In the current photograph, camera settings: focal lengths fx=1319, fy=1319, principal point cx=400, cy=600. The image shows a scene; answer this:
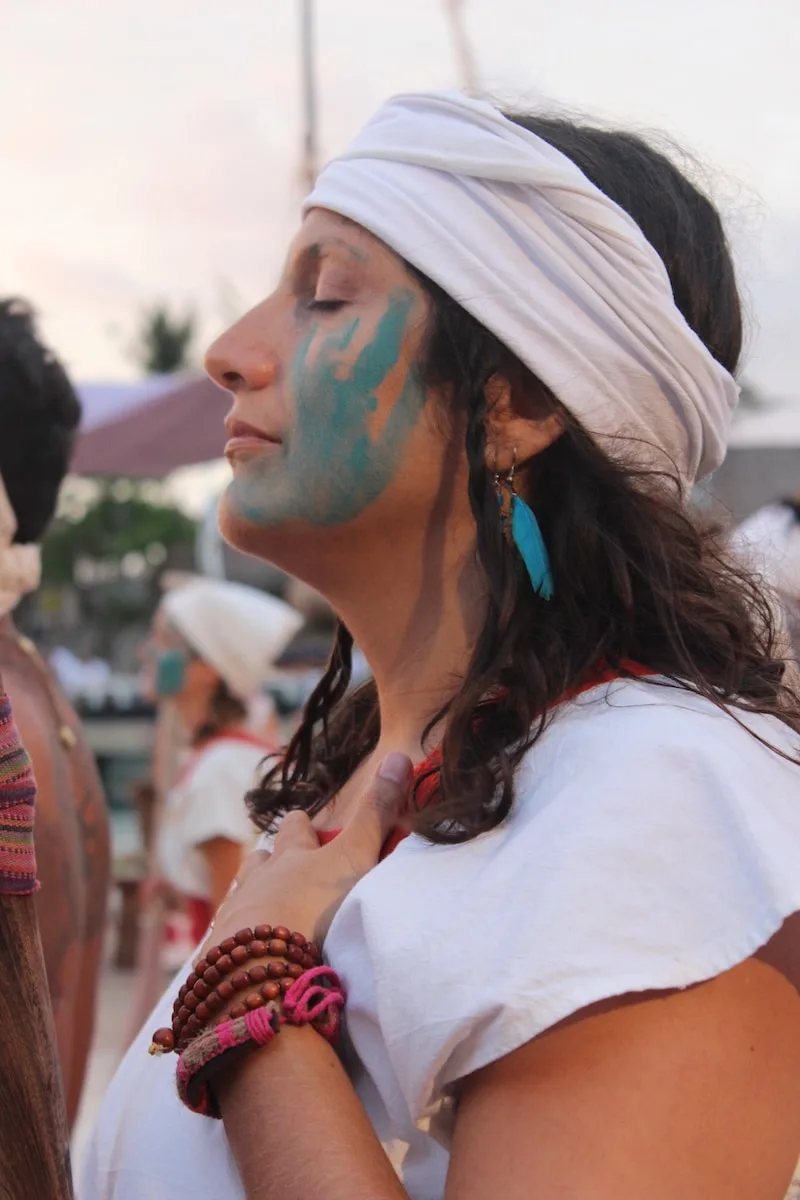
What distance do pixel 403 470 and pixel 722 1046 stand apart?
0.74 m

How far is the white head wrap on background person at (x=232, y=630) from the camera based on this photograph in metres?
5.55

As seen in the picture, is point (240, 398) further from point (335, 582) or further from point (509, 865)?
point (509, 865)

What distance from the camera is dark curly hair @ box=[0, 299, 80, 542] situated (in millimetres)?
2705

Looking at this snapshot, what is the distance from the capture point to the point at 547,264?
1521 millimetres

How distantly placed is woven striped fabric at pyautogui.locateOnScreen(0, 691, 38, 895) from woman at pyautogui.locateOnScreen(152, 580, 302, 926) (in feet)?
11.4

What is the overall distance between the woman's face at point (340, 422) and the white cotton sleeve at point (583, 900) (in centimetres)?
43

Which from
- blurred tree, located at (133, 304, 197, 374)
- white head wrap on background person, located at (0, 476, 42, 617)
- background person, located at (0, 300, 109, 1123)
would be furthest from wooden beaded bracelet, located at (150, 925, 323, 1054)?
blurred tree, located at (133, 304, 197, 374)

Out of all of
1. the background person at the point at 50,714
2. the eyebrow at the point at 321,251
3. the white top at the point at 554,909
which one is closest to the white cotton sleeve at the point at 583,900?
the white top at the point at 554,909

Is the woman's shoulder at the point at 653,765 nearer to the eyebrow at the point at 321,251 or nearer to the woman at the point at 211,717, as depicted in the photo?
the eyebrow at the point at 321,251

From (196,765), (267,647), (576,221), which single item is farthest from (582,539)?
(267,647)

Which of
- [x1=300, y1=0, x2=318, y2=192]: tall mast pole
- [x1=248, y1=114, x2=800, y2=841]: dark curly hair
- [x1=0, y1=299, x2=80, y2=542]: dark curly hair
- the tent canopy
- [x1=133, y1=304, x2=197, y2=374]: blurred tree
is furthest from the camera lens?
[x1=133, y1=304, x2=197, y2=374]: blurred tree

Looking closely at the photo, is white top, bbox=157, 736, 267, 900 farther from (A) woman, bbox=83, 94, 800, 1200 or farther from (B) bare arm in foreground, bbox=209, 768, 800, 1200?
(B) bare arm in foreground, bbox=209, 768, 800, 1200

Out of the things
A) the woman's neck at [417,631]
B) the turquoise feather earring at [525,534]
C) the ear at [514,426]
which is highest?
the ear at [514,426]

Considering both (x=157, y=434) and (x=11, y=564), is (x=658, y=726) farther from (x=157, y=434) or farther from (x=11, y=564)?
(x=157, y=434)
